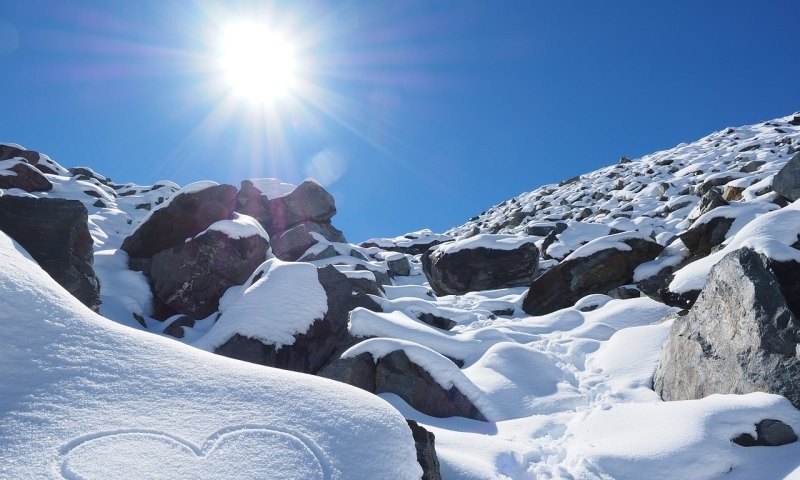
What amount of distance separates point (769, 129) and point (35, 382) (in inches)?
2723

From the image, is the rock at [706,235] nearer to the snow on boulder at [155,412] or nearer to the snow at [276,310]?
the snow at [276,310]

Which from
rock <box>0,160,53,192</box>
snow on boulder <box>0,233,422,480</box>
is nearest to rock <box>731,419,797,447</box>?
snow on boulder <box>0,233,422,480</box>

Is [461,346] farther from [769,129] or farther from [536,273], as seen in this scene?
[769,129]

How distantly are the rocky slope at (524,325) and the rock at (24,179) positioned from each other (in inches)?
294

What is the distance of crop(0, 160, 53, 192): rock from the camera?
1002 inches

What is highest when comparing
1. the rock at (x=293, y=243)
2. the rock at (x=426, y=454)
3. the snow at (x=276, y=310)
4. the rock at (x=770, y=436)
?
the rock at (x=293, y=243)

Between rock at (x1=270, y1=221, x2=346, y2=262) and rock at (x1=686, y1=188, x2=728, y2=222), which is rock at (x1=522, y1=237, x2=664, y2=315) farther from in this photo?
rock at (x1=270, y1=221, x2=346, y2=262)

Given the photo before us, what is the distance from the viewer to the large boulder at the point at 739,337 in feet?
19.2

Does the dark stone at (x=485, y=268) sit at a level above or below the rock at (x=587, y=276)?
above

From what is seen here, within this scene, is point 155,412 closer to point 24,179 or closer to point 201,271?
point 201,271

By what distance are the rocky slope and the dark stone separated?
0.20 feet

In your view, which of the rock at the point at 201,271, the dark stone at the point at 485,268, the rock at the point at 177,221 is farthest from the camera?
the dark stone at the point at 485,268

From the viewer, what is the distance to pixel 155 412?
350 cm

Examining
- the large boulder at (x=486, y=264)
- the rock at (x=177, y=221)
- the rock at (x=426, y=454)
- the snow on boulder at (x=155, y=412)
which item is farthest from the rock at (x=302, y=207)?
the rock at (x=426, y=454)
